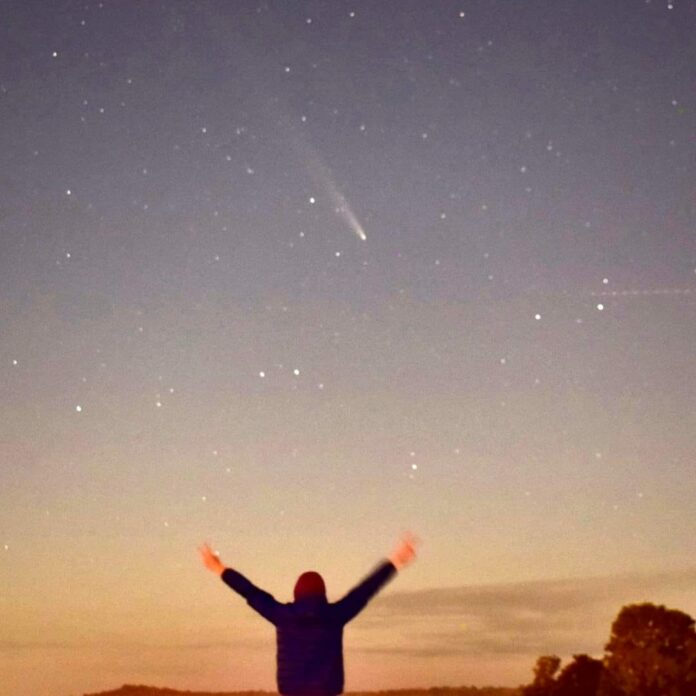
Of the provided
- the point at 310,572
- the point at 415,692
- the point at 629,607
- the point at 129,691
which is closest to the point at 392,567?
the point at 310,572

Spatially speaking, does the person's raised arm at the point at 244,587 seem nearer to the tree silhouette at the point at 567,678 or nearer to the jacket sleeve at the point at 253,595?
the jacket sleeve at the point at 253,595

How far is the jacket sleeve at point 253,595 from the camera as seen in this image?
8.16 metres

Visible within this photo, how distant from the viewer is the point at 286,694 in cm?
796

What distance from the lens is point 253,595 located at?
831 centimetres

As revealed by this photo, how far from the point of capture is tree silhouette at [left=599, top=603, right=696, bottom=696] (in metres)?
40.2

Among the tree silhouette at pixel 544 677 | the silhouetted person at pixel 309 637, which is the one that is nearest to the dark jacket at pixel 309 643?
the silhouetted person at pixel 309 637

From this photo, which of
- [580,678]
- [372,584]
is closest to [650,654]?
[580,678]

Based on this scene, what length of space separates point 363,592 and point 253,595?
2.48 ft

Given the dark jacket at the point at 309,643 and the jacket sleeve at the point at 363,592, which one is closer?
the dark jacket at the point at 309,643

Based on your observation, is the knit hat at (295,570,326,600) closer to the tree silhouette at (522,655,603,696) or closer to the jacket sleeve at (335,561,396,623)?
the jacket sleeve at (335,561,396,623)

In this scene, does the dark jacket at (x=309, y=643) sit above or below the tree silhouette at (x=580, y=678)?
below

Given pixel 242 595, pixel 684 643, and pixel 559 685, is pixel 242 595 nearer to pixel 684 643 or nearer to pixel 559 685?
pixel 559 685

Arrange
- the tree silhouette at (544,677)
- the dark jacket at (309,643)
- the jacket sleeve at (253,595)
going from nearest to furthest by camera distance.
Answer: the dark jacket at (309,643) < the jacket sleeve at (253,595) < the tree silhouette at (544,677)

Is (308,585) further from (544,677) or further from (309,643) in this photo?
(544,677)
